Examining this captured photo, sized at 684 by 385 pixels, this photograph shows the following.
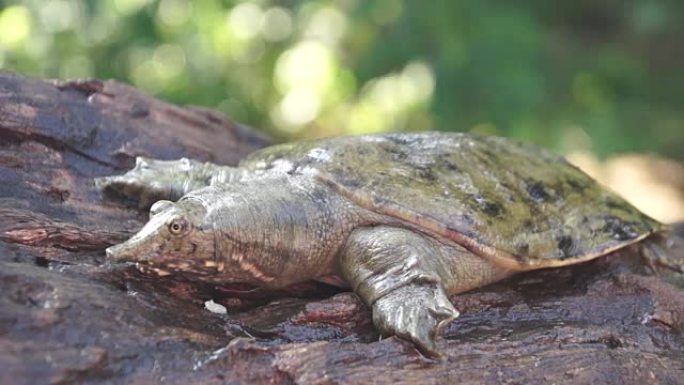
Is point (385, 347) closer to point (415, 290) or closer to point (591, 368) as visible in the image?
point (415, 290)

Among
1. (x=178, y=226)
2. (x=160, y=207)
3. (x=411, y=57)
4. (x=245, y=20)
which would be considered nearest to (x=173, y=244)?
(x=178, y=226)

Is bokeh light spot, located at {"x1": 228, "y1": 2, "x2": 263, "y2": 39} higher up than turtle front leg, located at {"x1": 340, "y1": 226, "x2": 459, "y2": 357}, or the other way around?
bokeh light spot, located at {"x1": 228, "y1": 2, "x2": 263, "y2": 39}

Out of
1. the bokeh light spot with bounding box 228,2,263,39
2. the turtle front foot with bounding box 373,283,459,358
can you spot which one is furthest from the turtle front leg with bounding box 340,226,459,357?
the bokeh light spot with bounding box 228,2,263,39

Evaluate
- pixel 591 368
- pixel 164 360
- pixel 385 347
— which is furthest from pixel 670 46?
pixel 164 360

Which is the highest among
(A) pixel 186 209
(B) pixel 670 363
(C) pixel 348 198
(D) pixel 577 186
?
(D) pixel 577 186

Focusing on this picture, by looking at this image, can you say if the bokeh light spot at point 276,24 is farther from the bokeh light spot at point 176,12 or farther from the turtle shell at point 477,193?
the turtle shell at point 477,193

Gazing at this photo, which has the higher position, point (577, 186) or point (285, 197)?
point (577, 186)

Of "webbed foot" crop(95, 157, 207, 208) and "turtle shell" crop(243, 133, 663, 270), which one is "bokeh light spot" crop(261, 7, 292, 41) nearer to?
"turtle shell" crop(243, 133, 663, 270)
